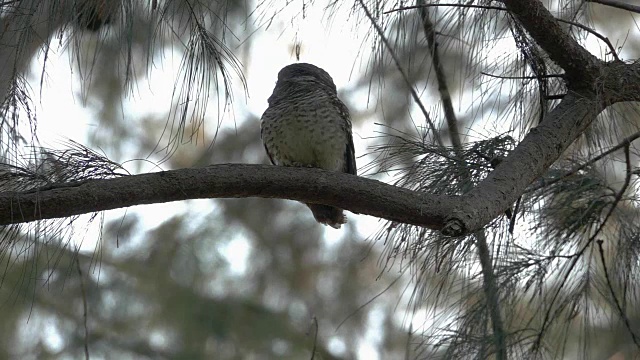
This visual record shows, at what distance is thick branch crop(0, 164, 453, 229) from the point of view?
2.23m

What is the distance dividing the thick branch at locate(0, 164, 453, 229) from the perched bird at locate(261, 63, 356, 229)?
1.34 metres

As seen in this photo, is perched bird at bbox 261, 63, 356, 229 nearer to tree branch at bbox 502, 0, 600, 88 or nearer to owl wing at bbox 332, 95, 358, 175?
owl wing at bbox 332, 95, 358, 175

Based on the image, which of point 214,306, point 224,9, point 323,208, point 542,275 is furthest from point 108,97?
point 542,275

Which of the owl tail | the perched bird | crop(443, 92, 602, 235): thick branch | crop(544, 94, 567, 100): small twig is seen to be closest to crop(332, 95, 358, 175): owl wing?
the perched bird

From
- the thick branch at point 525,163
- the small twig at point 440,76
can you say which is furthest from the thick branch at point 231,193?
the small twig at point 440,76

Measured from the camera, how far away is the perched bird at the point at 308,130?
3984 millimetres

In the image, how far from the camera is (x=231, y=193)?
2471mm

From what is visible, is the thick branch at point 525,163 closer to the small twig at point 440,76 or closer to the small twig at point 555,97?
the small twig at point 555,97

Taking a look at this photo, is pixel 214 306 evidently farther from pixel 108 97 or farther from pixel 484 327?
pixel 484 327

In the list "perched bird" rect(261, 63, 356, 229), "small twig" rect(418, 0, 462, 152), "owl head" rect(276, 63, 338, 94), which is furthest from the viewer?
"owl head" rect(276, 63, 338, 94)

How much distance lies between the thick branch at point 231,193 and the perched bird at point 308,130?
134cm

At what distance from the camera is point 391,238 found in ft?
10.2

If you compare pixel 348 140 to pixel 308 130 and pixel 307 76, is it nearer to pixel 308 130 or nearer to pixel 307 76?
pixel 308 130

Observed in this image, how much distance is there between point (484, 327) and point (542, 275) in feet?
0.92
